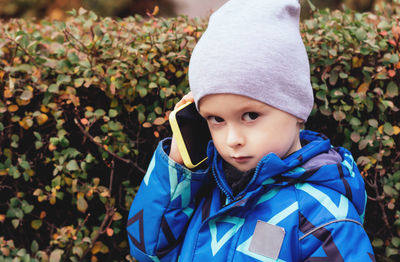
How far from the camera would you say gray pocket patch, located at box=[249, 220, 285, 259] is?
132 centimetres

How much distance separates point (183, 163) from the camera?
1.64 m

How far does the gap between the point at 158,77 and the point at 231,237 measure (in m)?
0.98

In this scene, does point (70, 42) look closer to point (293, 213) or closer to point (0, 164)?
point (0, 164)

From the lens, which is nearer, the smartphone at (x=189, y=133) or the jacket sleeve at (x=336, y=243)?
the jacket sleeve at (x=336, y=243)

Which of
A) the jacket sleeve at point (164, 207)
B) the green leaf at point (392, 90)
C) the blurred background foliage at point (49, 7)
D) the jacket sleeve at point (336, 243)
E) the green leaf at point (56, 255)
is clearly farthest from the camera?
the blurred background foliage at point (49, 7)

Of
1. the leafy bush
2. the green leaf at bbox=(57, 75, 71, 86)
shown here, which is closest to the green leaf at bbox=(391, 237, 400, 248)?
the leafy bush

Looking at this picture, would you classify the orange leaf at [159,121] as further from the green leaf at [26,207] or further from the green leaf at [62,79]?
the green leaf at [26,207]

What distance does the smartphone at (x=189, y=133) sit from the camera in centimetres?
158

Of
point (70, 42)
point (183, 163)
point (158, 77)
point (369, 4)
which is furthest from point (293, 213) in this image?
point (369, 4)

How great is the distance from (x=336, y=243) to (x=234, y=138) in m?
0.46

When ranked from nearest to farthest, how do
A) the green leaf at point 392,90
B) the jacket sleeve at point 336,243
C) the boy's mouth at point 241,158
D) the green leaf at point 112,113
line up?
1. the jacket sleeve at point 336,243
2. the boy's mouth at point 241,158
3. the green leaf at point 392,90
4. the green leaf at point 112,113

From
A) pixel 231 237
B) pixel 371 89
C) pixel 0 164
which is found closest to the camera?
pixel 231 237

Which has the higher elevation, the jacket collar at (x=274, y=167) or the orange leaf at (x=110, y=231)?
the jacket collar at (x=274, y=167)

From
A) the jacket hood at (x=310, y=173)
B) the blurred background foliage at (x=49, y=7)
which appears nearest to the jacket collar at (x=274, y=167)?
the jacket hood at (x=310, y=173)
